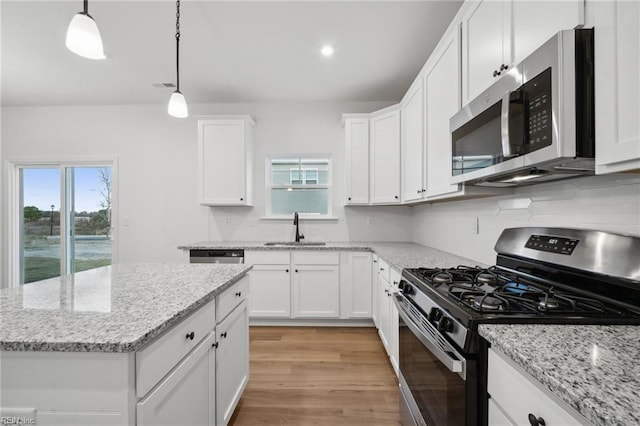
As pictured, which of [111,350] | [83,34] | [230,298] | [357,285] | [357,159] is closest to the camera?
[111,350]

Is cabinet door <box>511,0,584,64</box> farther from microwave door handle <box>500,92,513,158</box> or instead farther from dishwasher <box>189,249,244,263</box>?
dishwasher <box>189,249,244,263</box>

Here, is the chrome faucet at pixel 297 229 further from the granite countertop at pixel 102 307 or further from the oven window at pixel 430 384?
the oven window at pixel 430 384

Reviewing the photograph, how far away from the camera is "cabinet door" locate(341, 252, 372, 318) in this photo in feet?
10.2

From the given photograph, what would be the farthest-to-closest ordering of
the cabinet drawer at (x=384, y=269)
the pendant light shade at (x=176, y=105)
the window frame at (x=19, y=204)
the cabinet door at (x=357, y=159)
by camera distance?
the window frame at (x=19, y=204)
the cabinet door at (x=357, y=159)
the cabinet drawer at (x=384, y=269)
the pendant light shade at (x=176, y=105)

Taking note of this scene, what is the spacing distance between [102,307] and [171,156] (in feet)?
10.7

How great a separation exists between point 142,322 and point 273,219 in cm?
286

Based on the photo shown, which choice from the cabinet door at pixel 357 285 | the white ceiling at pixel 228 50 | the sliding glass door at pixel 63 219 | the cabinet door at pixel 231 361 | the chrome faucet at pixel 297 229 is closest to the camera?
the cabinet door at pixel 231 361

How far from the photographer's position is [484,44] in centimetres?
141

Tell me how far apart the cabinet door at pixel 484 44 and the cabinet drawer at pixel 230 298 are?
169 cm

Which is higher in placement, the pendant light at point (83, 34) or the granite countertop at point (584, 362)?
the pendant light at point (83, 34)

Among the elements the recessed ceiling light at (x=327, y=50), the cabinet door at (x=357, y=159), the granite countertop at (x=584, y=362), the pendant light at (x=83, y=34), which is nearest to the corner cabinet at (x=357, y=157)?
the cabinet door at (x=357, y=159)

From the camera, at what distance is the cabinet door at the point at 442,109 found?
173cm

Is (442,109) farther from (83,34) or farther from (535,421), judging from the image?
(83,34)

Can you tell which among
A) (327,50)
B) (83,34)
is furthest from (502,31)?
(83,34)
